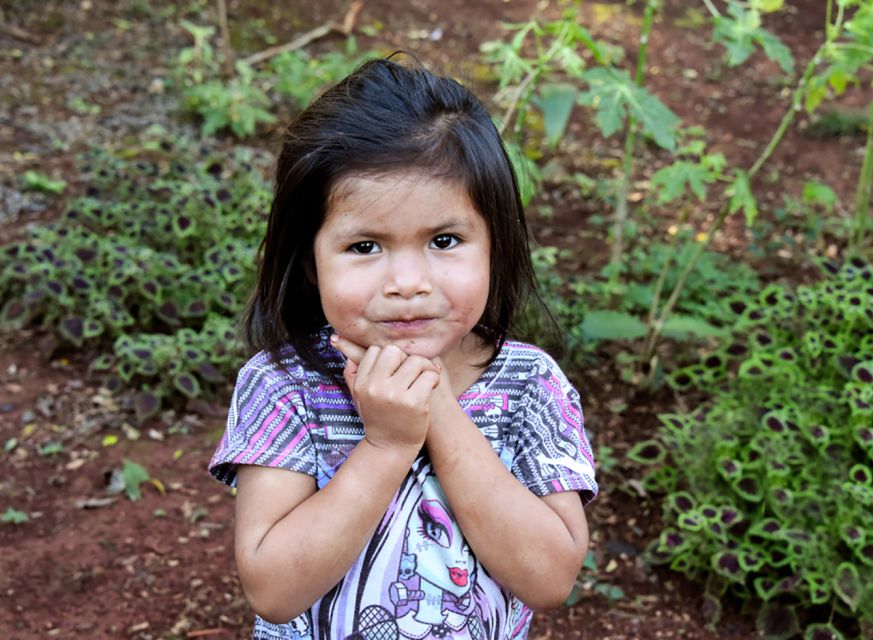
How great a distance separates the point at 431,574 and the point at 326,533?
8.0 inches

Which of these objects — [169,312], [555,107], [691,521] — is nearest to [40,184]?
[169,312]

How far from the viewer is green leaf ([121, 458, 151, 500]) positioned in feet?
10.7

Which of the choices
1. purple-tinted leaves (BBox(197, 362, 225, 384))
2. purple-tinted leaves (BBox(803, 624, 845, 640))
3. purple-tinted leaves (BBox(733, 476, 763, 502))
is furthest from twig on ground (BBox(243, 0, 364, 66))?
purple-tinted leaves (BBox(803, 624, 845, 640))

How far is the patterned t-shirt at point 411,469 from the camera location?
1607 millimetres

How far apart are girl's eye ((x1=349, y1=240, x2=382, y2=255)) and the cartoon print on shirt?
1.31 feet

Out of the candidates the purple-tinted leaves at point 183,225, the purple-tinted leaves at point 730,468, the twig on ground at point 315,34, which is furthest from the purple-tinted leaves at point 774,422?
the twig on ground at point 315,34

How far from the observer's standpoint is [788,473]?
2.87 meters

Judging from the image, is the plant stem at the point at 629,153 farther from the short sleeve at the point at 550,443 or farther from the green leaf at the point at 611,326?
the short sleeve at the point at 550,443

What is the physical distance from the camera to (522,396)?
68.1 inches

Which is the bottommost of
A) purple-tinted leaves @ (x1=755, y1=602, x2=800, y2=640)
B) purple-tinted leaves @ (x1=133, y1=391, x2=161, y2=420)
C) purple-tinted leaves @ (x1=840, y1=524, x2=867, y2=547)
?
purple-tinted leaves @ (x1=133, y1=391, x2=161, y2=420)

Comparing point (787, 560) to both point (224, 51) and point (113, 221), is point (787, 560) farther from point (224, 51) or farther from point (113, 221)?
point (224, 51)

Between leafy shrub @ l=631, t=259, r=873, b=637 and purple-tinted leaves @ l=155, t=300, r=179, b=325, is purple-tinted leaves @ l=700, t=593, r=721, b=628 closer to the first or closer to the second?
leafy shrub @ l=631, t=259, r=873, b=637

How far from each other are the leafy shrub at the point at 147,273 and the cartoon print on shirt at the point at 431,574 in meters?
2.18

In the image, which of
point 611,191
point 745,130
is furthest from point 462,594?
point 745,130
